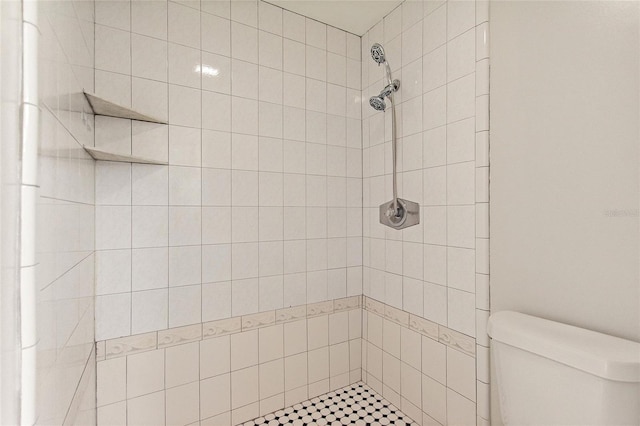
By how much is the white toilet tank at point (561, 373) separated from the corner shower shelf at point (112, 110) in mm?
1501

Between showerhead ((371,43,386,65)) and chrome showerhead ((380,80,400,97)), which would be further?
chrome showerhead ((380,80,400,97))

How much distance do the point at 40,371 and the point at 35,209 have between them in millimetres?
293

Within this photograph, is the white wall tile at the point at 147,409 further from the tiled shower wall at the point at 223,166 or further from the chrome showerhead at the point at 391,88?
the chrome showerhead at the point at 391,88

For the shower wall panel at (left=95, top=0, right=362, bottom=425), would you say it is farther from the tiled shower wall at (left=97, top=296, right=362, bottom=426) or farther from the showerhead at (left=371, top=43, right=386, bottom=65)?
the showerhead at (left=371, top=43, right=386, bottom=65)

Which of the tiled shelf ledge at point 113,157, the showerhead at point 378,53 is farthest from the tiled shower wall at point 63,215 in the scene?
the showerhead at point 378,53

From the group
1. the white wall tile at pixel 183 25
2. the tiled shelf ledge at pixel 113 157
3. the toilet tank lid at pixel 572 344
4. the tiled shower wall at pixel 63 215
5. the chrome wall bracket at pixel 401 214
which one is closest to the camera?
the tiled shower wall at pixel 63 215

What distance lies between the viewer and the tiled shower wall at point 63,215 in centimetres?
59

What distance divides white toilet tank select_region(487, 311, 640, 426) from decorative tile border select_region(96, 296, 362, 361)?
3.10ft

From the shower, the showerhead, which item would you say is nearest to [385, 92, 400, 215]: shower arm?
the shower

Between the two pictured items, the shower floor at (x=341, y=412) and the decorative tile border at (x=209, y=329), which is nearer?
the decorative tile border at (x=209, y=329)

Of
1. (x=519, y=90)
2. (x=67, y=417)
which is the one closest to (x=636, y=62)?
(x=519, y=90)

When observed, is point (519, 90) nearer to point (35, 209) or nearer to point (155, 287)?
point (35, 209)

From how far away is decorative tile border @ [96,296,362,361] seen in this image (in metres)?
1.32

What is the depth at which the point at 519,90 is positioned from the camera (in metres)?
1.15
